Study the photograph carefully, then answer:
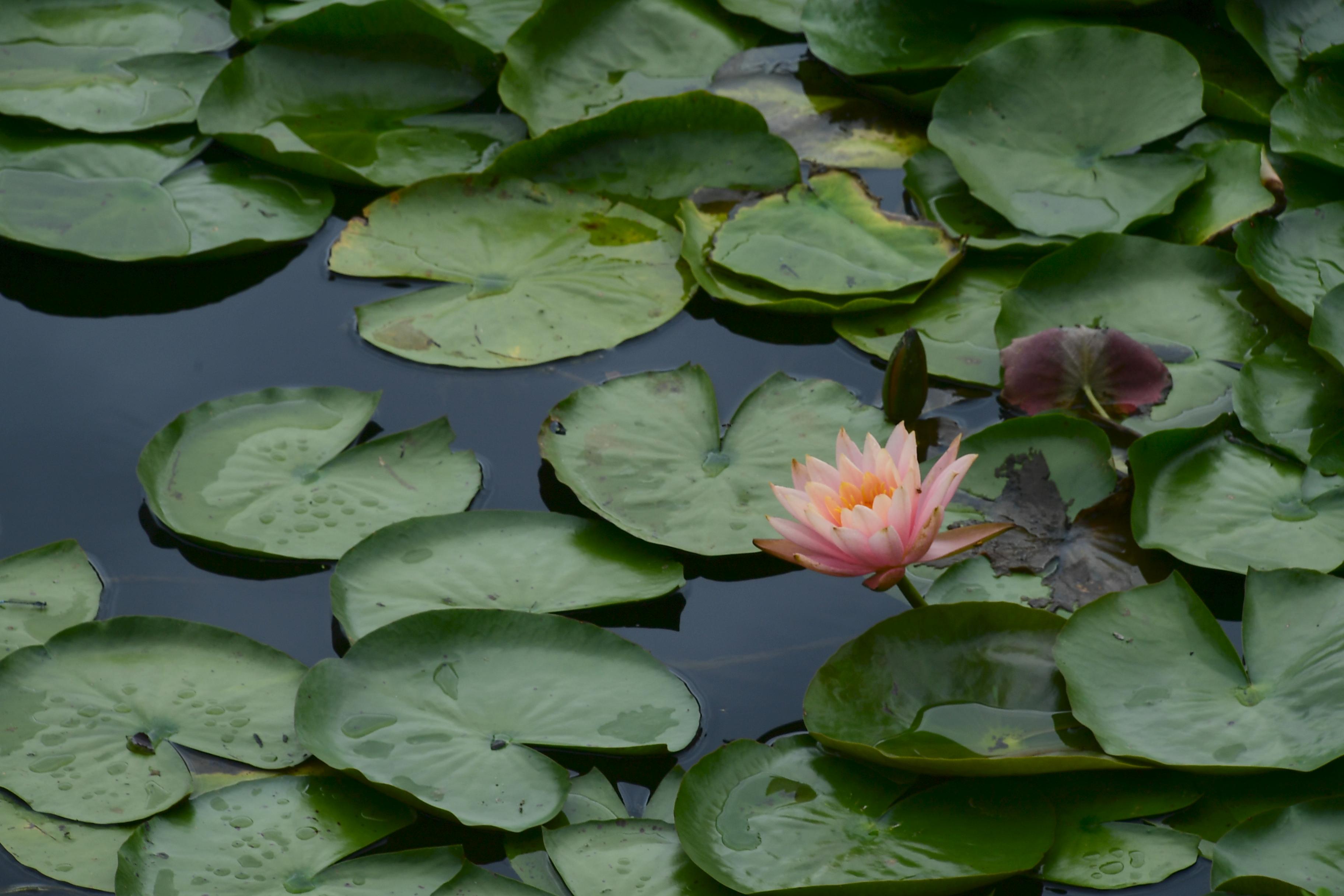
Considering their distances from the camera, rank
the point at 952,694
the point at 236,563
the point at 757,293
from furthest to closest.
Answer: the point at 757,293
the point at 236,563
the point at 952,694

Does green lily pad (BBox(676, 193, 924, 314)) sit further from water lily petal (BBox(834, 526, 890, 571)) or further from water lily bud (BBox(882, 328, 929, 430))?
water lily petal (BBox(834, 526, 890, 571))

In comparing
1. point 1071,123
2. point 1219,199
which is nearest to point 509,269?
point 1071,123

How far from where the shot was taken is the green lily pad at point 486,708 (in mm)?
1438

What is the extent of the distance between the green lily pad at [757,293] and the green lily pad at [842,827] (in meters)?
0.95

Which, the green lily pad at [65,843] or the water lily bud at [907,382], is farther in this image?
the water lily bud at [907,382]

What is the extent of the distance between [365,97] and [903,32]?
1.28 m

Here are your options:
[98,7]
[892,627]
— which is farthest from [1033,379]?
[98,7]

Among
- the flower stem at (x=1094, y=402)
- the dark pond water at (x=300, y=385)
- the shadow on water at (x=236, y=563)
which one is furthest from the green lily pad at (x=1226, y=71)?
the shadow on water at (x=236, y=563)

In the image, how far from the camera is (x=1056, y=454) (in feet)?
5.96

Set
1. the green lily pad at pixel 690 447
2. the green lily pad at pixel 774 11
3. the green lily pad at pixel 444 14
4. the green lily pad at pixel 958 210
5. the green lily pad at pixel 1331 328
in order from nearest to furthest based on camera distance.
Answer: the green lily pad at pixel 690 447
the green lily pad at pixel 1331 328
the green lily pad at pixel 958 210
the green lily pad at pixel 444 14
the green lily pad at pixel 774 11

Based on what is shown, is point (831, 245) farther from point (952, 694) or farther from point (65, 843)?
point (65, 843)

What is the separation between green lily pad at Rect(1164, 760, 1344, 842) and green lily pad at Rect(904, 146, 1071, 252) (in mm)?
1129

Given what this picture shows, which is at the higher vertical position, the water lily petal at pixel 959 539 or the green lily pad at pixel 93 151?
the green lily pad at pixel 93 151

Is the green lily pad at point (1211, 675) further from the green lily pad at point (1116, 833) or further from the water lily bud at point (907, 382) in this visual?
the water lily bud at point (907, 382)
